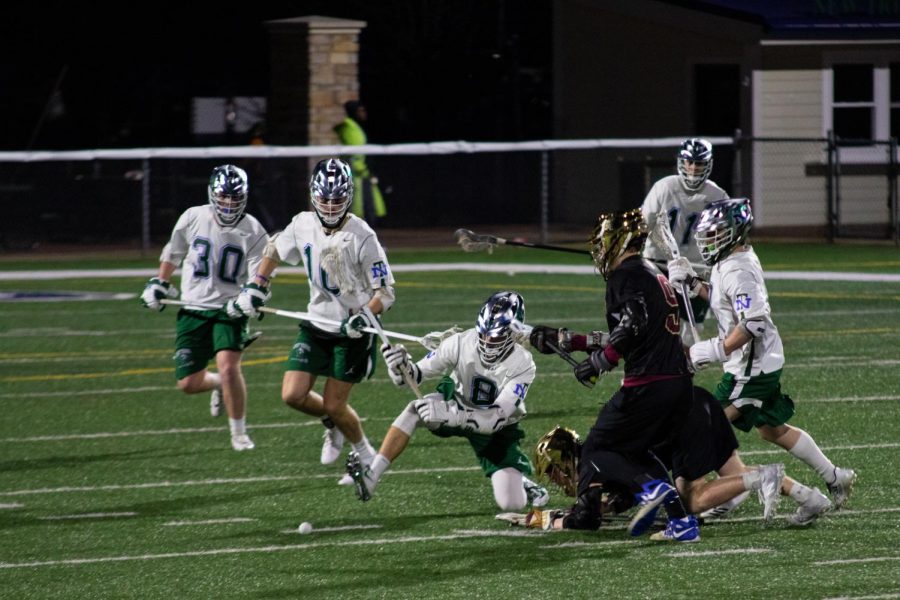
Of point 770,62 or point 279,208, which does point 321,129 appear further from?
point 770,62

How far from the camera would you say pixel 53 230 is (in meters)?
24.2

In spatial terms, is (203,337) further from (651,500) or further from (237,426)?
(651,500)

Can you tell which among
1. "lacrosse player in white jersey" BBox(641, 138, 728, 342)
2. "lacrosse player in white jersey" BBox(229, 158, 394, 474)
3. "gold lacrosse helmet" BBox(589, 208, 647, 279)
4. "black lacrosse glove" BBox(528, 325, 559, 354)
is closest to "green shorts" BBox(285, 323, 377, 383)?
"lacrosse player in white jersey" BBox(229, 158, 394, 474)

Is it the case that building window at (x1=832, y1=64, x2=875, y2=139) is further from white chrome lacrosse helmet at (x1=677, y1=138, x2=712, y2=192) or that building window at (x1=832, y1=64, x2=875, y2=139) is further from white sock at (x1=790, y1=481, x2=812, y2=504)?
white sock at (x1=790, y1=481, x2=812, y2=504)

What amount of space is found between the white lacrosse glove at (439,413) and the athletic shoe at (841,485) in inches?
72.3

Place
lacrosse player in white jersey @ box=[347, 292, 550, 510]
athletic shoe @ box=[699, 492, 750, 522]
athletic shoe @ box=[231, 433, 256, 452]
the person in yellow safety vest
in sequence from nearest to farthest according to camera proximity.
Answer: athletic shoe @ box=[699, 492, 750, 522] → lacrosse player in white jersey @ box=[347, 292, 550, 510] → athletic shoe @ box=[231, 433, 256, 452] → the person in yellow safety vest

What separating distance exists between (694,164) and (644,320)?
14.7ft

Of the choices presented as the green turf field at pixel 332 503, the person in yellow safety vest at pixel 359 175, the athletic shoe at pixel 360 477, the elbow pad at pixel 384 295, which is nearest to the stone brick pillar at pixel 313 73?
the person in yellow safety vest at pixel 359 175

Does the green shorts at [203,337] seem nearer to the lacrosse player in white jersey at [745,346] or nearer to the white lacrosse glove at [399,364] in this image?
the white lacrosse glove at [399,364]

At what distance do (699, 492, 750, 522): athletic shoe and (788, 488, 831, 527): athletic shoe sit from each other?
25 cm

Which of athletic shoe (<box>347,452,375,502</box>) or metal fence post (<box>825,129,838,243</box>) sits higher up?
metal fence post (<box>825,129,838,243</box>)

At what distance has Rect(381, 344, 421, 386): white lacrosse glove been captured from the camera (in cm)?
840

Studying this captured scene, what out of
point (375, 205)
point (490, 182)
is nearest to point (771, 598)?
point (375, 205)

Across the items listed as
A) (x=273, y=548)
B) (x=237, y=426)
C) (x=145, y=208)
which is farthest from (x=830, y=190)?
(x=273, y=548)
